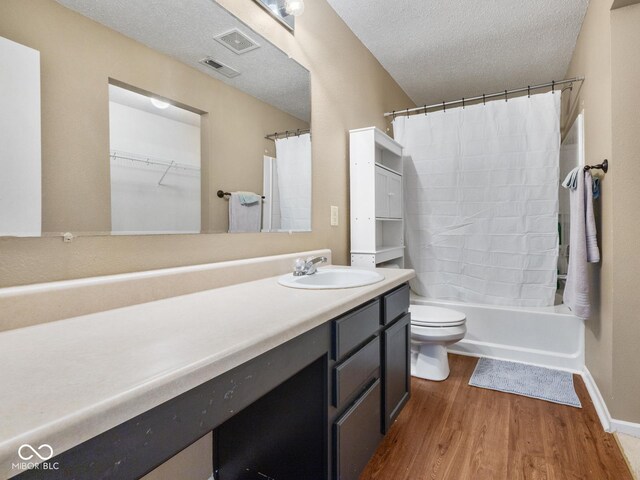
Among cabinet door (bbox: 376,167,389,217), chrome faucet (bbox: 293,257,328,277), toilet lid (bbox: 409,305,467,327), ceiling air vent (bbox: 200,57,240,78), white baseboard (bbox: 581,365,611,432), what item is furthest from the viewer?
cabinet door (bbox: 376,167,389,217)

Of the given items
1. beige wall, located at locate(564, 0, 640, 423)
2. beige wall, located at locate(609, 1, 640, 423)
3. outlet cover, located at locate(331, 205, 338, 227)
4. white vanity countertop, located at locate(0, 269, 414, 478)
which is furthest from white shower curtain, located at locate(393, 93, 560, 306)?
white vanity countertop, located at locate(0, 269, 414, 478)

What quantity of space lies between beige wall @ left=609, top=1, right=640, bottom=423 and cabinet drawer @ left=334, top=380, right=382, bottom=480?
121 cm

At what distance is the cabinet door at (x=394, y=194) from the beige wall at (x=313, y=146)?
377 mm

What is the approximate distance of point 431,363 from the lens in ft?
7.23

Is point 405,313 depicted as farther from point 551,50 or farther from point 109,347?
point 551,50

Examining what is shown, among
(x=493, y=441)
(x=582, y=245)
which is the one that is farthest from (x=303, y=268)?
(x=582, y=245)

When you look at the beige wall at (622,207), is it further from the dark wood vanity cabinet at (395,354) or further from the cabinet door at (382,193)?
the cabinet door at (382,193)

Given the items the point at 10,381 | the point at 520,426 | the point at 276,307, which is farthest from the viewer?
the point at 520,426

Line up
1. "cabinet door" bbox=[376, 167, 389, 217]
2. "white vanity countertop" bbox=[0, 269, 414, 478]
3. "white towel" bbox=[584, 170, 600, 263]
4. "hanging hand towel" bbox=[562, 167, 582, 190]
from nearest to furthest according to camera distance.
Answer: "white vanity countertop" bbox=[0, 269, 414, 478] → "white towel" bbox=[584, 170, 600, 263] → "hanging hand towel" bbox=[562, 167, 582, 190] → "cabinet door" bbox=[376, 167, 389, 217]

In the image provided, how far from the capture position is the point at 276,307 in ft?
3.22

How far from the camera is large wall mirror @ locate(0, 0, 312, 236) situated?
84cm

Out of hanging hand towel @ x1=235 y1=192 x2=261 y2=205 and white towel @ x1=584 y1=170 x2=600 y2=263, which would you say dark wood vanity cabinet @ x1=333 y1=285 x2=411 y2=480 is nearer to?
hanging hand towel @ x1=235 y1=192 x2=261 y2=205

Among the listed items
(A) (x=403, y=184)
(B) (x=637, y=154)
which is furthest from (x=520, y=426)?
(A) (x=403, y=184)

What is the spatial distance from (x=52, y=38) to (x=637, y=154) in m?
2.28
